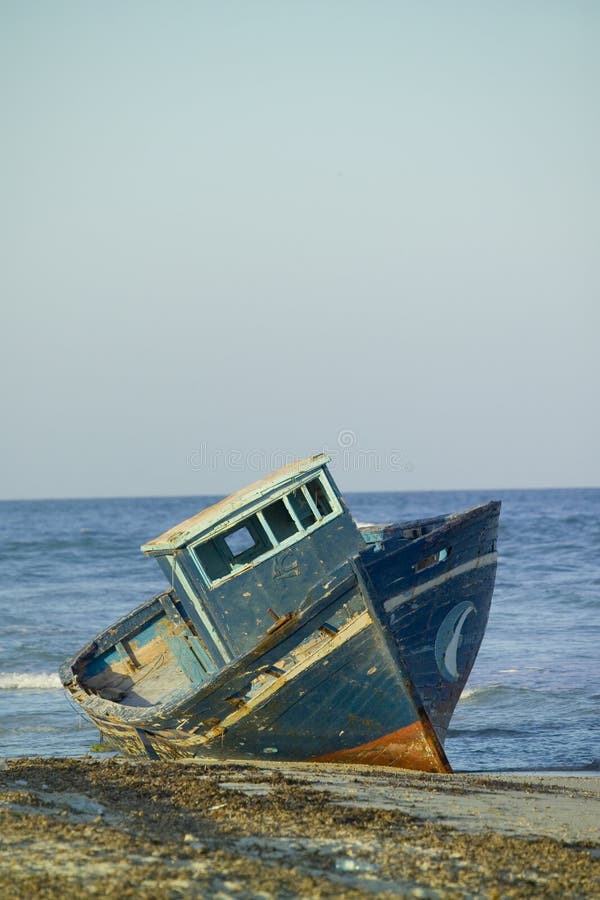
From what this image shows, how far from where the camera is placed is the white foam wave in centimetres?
1850

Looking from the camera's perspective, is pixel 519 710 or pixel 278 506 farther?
pixel 519 710

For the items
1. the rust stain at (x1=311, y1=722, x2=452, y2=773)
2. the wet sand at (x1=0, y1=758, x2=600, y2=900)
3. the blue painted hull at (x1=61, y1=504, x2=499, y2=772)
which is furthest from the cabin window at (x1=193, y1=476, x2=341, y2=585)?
the wet sand at (x1=0, y1=758, x2=600, y2=900)

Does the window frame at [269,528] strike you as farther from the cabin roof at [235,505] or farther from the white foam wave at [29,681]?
the white foam wave at [29,681]

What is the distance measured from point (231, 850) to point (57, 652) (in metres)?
16.2

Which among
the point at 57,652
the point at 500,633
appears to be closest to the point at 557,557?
the point at 500,633

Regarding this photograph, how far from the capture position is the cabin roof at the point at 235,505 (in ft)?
35.6

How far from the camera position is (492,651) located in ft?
67.4

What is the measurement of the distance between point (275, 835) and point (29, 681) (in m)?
13.1

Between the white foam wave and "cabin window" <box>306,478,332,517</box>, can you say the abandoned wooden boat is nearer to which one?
"cabin window" <box>306,478,332,517</box>

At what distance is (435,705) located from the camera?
37.4 ft

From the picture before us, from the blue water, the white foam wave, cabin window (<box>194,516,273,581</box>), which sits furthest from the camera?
the white foam wave

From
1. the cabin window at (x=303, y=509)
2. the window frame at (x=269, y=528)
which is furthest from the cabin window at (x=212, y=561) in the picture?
the cabin window at (x=303, y=509)

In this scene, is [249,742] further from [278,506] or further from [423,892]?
[423,892]

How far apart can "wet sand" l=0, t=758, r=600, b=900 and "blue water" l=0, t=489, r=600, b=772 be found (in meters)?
4.30
